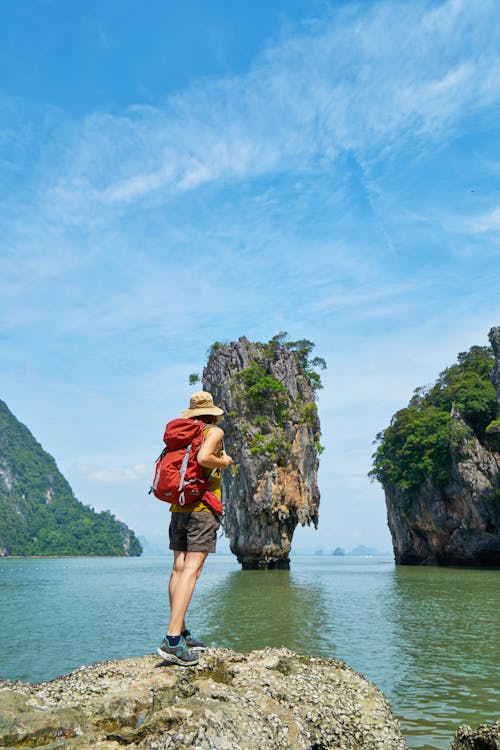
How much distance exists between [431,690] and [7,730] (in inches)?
222

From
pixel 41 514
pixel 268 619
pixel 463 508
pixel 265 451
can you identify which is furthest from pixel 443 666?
pixel 41 514

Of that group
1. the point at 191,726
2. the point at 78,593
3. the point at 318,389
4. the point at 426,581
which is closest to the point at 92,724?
the point at 191,726

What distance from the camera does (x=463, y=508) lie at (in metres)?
35.7

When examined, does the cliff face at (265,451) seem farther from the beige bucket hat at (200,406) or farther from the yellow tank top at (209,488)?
the yellow tank top at (209,488)

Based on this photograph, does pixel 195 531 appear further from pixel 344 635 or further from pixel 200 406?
pixel 344 635

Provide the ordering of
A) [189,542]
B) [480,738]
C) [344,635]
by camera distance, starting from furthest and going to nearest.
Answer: [344,635] < [189,542] < [480,738]

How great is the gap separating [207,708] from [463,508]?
118 ft

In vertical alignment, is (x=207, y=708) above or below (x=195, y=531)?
below

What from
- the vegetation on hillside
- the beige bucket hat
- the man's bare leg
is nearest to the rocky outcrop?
the man's bare leg

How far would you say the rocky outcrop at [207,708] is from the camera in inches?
131

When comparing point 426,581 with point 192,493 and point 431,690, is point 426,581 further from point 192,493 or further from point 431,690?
point 192,493

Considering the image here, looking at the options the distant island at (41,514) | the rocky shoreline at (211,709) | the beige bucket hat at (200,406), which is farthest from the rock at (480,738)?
the distant island at (41,514)

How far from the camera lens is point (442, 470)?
37.5 meters

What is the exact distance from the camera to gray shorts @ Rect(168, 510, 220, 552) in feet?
14.5
